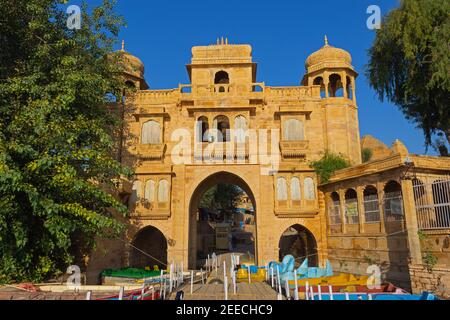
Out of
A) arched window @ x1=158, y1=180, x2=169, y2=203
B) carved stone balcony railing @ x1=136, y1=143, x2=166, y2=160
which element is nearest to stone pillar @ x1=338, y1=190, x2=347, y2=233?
arched window @ x1=158, y1=180, x2=169, y2=203

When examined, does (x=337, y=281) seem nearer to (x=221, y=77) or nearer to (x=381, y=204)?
(x=381, y=204)

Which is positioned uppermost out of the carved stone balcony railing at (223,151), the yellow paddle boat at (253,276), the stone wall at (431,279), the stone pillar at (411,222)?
the carved stone balcony railing at (223,151)

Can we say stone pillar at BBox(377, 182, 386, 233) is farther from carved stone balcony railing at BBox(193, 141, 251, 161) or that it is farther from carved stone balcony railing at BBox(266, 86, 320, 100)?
carved stone balcony railing at BBox(266, 86, 320, 100)

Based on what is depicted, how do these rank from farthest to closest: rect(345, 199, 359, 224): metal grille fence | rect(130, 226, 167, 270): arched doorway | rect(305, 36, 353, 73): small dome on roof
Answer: rect(305, 36, 353, 73): small dome on roof → rect(130, 226, 167, 270): arched doorway → rect(345, 199, 359, 224): metal grille fence

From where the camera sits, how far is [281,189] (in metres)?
22.3

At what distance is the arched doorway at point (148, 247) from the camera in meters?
24.3

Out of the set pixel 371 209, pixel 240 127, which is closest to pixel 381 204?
pixel 371 209

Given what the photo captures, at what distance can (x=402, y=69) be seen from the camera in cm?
1891

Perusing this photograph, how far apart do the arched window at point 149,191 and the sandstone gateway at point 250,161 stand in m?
0.07

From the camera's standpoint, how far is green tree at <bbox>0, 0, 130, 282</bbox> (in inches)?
404

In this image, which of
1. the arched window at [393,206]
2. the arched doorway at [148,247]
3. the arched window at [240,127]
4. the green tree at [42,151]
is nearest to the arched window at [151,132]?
the arched window at [240,127]

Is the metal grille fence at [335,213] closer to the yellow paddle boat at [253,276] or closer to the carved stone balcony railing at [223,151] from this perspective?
the yellow paddle boat at [253,276]

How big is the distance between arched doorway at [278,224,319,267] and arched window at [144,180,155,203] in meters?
11.0
